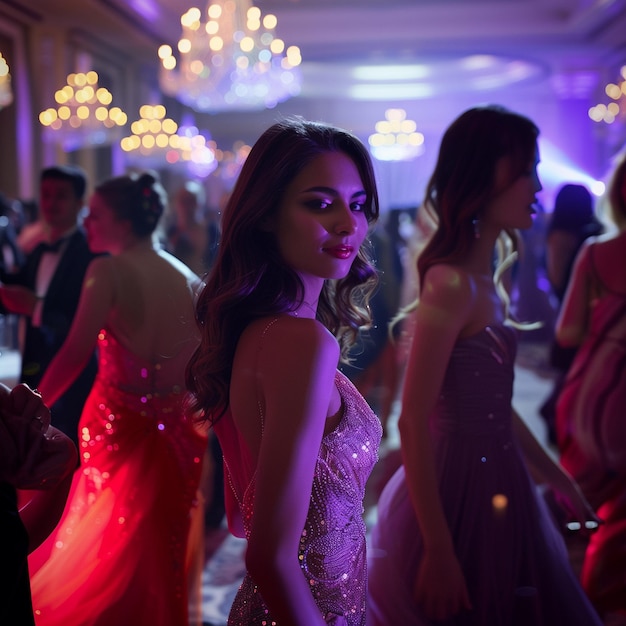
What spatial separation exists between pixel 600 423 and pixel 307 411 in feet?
6.52

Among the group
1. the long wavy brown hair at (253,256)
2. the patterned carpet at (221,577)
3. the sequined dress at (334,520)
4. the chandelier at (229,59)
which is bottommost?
the patterned carpet at (221,577)

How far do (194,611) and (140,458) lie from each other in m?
0.68

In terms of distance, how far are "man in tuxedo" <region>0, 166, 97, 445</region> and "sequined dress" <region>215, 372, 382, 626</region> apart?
40.4 inches

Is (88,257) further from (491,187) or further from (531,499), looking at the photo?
(531,499)

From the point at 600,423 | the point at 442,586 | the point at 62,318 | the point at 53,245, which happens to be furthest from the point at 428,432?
the point at 53,245

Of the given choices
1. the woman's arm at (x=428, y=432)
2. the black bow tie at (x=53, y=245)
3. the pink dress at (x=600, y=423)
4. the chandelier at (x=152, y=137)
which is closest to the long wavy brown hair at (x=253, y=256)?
the woman's arm at (x=428, y=432)

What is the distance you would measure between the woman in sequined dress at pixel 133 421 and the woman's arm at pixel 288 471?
91 cm

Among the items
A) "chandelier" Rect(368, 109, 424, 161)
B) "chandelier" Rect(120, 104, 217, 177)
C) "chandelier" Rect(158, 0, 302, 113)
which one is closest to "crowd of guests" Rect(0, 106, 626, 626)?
"chandelier" Rect(158, 0, 302, 113)

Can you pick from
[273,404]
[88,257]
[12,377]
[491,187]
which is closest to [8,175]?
[88,257]

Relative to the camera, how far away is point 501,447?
1.88 metres

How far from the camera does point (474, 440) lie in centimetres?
187

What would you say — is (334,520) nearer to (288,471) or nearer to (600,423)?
(288,471)

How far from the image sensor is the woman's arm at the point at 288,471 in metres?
0.98

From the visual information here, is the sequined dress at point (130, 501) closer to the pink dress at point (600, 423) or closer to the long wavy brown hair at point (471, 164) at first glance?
the long wavy brown hair at point (471, 164)
